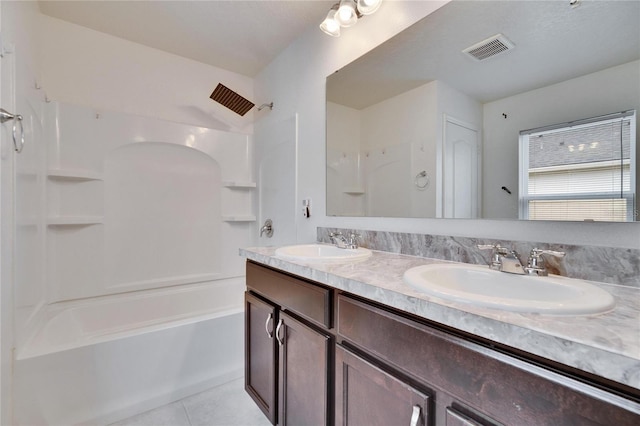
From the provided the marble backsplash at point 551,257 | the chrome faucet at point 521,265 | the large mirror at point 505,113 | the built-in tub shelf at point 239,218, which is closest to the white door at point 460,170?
the large mirror at point 505,113

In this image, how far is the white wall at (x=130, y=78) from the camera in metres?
1.88

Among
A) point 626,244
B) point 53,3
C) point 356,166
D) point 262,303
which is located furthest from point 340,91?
point 53,3

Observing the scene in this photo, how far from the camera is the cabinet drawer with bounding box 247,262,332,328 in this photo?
926mm

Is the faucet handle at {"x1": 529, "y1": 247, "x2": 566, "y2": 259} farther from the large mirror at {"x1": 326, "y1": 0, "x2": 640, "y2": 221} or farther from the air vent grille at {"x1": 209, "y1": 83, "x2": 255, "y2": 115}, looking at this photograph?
the air vent grille at {"x1": 209, "y1": 83, "x2": 255, "y2": 115}

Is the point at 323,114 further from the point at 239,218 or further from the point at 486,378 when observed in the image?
the point at 486,378

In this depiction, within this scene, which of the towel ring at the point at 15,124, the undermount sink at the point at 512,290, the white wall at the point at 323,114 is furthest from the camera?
the towel ring at the point at 15,124

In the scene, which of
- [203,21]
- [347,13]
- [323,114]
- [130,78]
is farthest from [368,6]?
[130,78]

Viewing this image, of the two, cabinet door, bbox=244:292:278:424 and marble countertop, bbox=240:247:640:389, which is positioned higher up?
marble countertop, bbox=240:247:640:389

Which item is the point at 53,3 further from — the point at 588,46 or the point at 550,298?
the point at 550,298

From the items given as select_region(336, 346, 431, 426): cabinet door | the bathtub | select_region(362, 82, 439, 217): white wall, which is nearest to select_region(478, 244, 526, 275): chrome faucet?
select_region(362, 82, 439, 217): white wall

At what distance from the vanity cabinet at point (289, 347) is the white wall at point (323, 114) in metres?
0.60

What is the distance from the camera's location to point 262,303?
1296 millimetres

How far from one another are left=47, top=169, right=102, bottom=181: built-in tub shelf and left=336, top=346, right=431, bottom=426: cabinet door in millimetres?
2100

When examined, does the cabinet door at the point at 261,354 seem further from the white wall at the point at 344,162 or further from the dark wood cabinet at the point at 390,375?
the white wall at the point at 344,162
